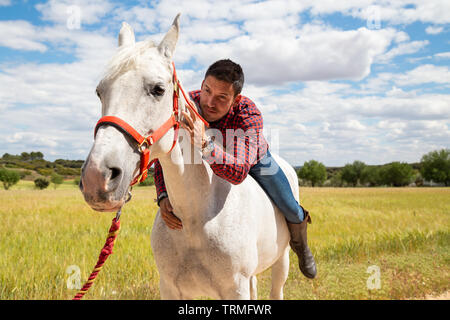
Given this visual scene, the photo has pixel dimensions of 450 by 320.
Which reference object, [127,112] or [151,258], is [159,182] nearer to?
[127,112]

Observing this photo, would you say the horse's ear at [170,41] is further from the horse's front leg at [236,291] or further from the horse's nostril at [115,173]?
the horse's front leg at [236,291]

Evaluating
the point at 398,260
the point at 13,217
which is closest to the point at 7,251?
the point at 13,217

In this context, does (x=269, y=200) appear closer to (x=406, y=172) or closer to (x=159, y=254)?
(x=159, y=254)

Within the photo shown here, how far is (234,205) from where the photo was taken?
110 inches

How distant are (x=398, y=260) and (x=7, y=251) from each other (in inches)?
330

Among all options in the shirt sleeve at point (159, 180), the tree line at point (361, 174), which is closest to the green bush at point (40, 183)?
the tree line at point (361, 174)

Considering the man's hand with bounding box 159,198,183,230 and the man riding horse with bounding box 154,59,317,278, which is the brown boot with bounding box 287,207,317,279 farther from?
the man's hand with bounding box 159,198,183,230

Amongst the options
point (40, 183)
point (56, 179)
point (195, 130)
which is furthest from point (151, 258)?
point (56, 179)

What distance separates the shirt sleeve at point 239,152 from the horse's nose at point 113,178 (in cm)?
71

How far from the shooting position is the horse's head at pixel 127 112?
1.69 metres

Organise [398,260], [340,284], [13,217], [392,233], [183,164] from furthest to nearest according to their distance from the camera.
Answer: [13,217]
[392,233]
[398,260]
[340,284]
[183,164]

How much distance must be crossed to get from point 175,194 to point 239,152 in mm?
622

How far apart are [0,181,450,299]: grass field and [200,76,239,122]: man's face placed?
3.69m
